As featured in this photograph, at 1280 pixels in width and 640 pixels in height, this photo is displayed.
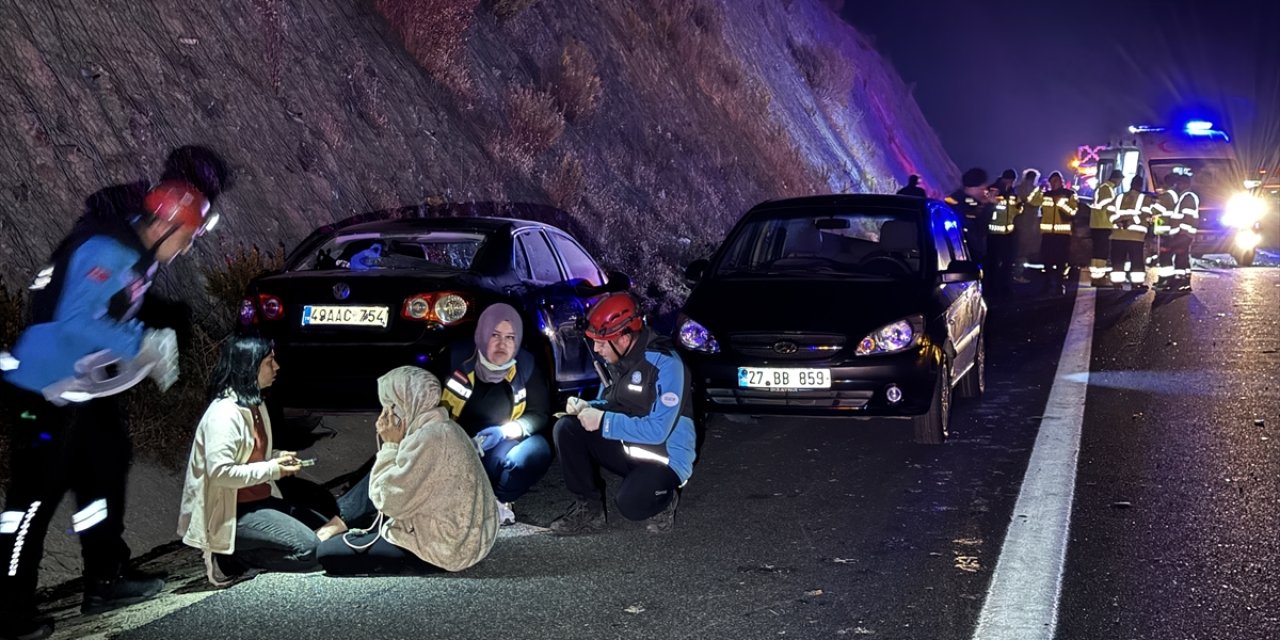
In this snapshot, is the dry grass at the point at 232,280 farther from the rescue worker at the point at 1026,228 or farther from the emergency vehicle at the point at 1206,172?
the emergency vehicle at the point at 1206,172

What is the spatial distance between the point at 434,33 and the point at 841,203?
934cm

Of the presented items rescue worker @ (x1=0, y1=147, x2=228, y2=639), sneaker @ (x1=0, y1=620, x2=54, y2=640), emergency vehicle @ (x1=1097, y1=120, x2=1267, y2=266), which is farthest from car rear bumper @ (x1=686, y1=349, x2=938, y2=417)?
emergency vehicle @ (x1=1097, y1=120, x2=1267, y2=266)

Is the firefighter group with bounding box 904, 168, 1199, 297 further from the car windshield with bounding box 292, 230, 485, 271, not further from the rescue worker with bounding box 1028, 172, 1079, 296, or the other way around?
the car windshield with bounding box 292, 230, 485, 271

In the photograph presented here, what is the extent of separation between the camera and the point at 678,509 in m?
7.05

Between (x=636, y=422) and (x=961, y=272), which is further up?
(x=961, y=272)

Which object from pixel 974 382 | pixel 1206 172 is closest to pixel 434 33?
pixel 974 382

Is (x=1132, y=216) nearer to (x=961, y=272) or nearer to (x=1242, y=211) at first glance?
(x=1242, y=211)

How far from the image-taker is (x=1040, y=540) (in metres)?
6.17

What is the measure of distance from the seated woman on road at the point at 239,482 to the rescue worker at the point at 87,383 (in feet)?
0.83

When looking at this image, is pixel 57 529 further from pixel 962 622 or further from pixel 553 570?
pixel 962 622

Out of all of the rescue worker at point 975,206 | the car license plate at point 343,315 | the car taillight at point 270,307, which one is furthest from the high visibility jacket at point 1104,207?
the car taillight at point 270,307

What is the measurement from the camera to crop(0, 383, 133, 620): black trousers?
5082mm

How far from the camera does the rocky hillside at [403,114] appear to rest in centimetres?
1140

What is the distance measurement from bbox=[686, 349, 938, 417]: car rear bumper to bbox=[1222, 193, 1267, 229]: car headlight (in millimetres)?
20161
